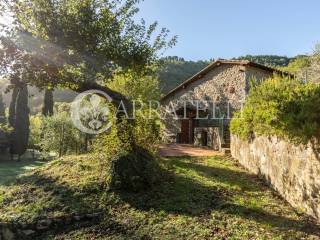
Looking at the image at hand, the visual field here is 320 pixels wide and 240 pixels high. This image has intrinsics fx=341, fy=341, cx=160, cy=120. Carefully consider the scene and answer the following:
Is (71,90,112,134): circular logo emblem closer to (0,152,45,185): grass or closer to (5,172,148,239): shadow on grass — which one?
(0,152,45,185): grass

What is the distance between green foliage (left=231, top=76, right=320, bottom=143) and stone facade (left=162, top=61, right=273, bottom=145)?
36.6 feet

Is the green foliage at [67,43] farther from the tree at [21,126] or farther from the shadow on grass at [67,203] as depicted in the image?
the tree at [21,126]

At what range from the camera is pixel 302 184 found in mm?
8227

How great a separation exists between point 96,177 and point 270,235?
623 centimetres

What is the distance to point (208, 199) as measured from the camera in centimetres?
943

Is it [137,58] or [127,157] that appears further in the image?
[137,58]

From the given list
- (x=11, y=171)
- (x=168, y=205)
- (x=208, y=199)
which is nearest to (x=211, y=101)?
(x=11, y=171)

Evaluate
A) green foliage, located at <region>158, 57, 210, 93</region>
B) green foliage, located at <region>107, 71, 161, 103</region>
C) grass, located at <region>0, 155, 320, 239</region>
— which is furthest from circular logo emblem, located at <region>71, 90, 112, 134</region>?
green foliage, located at <region>158, 57, 210, 93</region>

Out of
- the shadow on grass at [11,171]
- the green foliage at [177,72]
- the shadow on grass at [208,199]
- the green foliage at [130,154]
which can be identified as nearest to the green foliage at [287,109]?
the shadow on grass at [208,199]

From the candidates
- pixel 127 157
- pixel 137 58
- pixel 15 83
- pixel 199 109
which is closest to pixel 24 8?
pixel 15 83

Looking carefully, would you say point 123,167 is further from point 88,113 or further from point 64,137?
point 64,137

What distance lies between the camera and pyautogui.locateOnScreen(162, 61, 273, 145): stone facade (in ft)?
74.3

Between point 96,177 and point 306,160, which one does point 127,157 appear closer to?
point 96,177

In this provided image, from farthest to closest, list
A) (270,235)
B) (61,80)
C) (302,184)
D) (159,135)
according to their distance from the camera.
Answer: (159,135) < (61,80) < (302,184) < (270,235)
